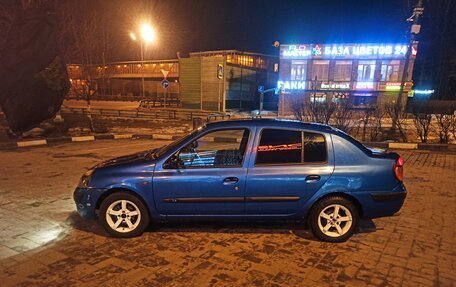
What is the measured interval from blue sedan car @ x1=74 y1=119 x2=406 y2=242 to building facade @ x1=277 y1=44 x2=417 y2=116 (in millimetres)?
25358

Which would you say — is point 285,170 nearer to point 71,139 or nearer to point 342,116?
point 342,116

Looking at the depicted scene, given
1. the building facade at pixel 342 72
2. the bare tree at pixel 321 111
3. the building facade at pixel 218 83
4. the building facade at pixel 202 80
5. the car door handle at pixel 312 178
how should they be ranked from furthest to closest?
the building facade at pixel 202 80 < the building facade at pixel 218 83 < the building facade at pixel 342 72 < the bare tree at pixel 321 111 < the car door handle at pixel 312 178

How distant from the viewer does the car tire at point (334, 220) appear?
4.25 metres

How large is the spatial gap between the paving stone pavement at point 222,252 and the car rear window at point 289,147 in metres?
1.11

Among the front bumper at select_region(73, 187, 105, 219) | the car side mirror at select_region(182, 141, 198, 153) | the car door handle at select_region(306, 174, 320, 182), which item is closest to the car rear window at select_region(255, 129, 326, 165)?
the car door handle at select_region(306, 174, 320, 182)

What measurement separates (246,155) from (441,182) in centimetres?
569

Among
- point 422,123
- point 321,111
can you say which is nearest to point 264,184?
point 321,111

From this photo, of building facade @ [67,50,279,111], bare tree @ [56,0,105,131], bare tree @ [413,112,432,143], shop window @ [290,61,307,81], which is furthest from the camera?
building facade @ [67,50,279,111]

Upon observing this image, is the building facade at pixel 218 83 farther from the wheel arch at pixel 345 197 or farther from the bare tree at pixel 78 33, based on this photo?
the wheel arch at pixel 345 197

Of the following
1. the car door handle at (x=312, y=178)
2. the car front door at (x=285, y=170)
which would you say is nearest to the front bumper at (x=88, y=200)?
the car front door at (x=285, y=170)

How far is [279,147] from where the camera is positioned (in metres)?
4.29

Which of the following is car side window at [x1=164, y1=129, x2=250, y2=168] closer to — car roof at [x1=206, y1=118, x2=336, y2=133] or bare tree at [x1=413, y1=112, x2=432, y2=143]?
car roof at [x1=206, y1=118, x2=336, y2=133]

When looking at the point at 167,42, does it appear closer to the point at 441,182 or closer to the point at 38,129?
the point at 38,129

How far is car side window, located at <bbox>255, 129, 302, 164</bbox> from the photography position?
424 centimetres
